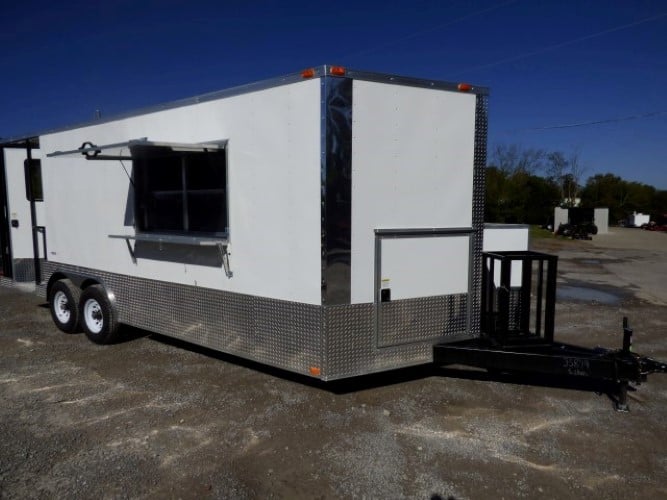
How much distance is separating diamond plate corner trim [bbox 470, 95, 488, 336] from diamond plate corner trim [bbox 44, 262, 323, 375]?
1.59 metres

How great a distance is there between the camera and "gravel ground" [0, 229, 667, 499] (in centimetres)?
335

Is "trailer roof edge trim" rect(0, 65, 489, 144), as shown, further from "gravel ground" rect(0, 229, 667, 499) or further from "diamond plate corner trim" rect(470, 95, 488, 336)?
"gravel ground" rect(0, 229, 667, 499)

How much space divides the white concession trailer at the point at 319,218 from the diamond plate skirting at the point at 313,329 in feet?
0.04

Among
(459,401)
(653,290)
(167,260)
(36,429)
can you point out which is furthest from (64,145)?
(653,290)

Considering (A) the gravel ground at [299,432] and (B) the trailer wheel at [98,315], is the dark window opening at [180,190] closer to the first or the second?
(B) the trailer wheel at [98,315]

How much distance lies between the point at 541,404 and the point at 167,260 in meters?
3.91

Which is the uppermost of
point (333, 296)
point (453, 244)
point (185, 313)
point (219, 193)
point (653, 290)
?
point (219, 193)

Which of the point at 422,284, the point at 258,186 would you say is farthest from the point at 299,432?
the point at 258,186

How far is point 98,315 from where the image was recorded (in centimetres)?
644

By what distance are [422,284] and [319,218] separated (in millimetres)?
1147

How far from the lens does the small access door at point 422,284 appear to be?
4.36 meters

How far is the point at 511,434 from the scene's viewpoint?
→ 13.3ft

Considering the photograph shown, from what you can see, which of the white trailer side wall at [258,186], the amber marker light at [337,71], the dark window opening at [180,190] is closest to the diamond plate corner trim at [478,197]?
the amber marker light at [337,71]

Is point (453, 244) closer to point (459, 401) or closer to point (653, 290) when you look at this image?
point (459, 401)
